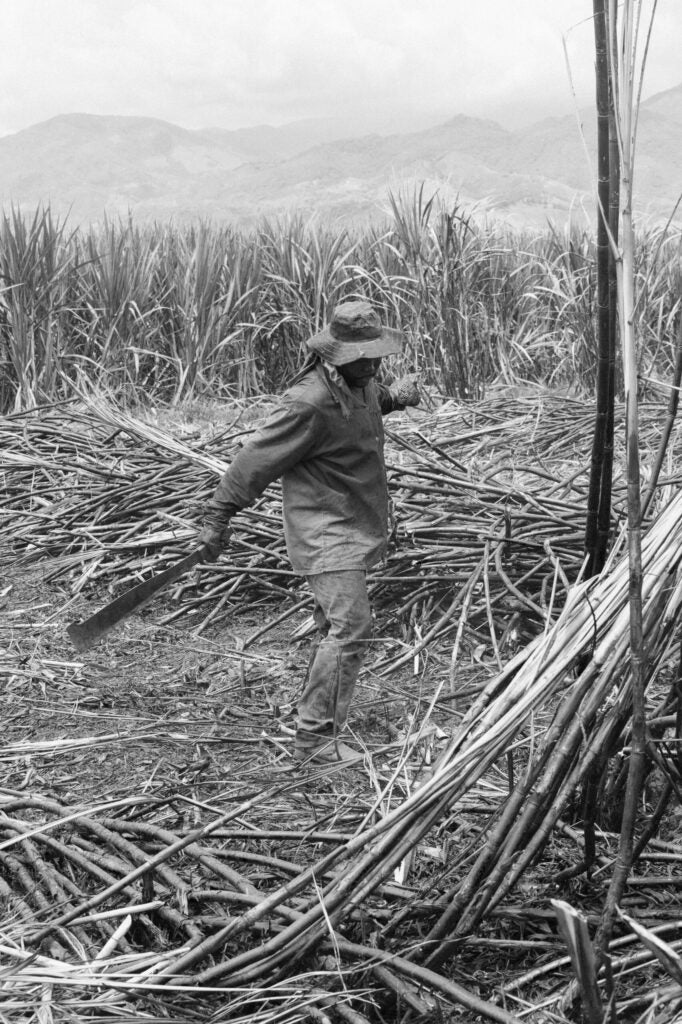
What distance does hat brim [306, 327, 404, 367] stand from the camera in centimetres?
293

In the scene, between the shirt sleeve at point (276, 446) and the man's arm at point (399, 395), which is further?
the man's arm at point (399, 395)

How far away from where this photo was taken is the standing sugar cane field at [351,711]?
177 centimetres

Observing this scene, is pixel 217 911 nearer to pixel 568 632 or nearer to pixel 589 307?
pixel 568 632

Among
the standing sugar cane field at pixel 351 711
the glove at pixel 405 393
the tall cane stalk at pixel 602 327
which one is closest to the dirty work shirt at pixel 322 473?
the glove at pixel 405 393

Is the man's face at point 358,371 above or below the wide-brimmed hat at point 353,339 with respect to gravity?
below

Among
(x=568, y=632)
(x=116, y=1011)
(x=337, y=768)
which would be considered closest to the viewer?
(x=116, y=1011)

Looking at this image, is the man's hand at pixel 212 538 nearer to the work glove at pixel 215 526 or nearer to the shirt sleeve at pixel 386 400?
the work glove at pixel 215 526

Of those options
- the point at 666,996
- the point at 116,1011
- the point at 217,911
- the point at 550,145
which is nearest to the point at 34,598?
the point at 217,911

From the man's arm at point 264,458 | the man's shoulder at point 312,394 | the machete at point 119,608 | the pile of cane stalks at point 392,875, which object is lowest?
the pile of cane stalks at point 392,875

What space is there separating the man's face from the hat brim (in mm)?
24

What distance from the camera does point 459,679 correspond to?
→ 11.3 ft

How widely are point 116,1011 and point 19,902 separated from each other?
1.54ft

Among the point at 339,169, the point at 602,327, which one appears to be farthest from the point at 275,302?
the point at 339,169

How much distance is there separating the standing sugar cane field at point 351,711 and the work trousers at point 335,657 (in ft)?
0.40
